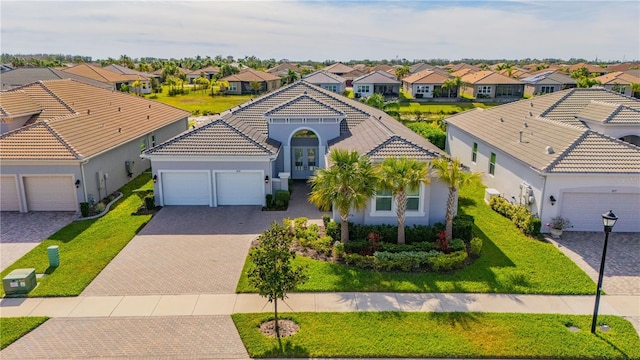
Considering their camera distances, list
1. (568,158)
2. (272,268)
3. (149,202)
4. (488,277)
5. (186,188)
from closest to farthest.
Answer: (272,268) → (488,277) → (568,158) → (149,202) → (186,188)

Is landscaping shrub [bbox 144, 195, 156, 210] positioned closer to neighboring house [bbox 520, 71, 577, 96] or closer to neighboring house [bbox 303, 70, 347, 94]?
neighboring house [bbox 303, 70, 347, 94]

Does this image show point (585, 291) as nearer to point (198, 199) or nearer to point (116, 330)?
point (116, 330)

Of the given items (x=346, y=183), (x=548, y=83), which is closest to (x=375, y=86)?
(x=548, y=83)

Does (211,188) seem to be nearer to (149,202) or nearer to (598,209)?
(149,202)

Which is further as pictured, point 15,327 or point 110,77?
point 110,77

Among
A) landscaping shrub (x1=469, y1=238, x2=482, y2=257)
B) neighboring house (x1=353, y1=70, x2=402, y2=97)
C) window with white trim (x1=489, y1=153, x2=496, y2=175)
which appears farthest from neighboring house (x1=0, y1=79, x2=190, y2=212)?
neighboring house (x1=353, y1=70, x2=402, y2=97)

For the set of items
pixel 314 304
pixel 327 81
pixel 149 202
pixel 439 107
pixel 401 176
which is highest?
pixel 327 81

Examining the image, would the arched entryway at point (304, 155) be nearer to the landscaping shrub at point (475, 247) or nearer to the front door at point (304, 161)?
the front door at point (304, 161)
